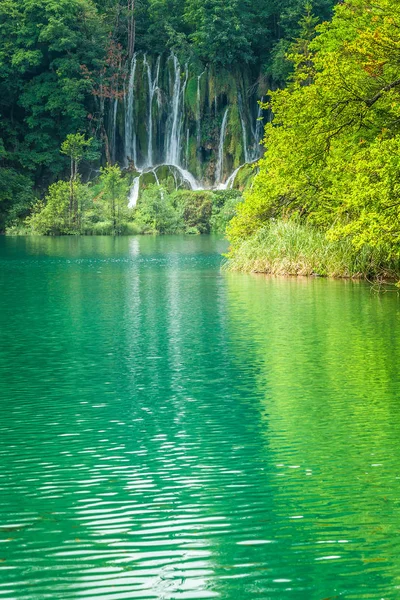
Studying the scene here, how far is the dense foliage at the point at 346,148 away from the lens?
18656mm

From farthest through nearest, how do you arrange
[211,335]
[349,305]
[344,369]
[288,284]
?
[288,284] → [349,305] → [211,335] → [344,369]

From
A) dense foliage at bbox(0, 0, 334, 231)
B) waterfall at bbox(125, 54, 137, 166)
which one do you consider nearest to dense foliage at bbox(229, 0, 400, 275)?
dense foliage at bbox(0, 0, 334, 231)

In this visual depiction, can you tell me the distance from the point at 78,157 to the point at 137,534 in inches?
2513

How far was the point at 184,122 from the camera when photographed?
73062 millimetres

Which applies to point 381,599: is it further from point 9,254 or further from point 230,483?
point 9,254

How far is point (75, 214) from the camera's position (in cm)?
6375

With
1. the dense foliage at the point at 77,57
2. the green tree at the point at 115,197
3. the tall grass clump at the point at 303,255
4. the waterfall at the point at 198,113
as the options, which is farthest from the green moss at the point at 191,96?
the tall grass clump at the point at 303,255

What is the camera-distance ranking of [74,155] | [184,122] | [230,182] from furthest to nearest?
1. [230,182]
2. [184,122]
3. [74,155]

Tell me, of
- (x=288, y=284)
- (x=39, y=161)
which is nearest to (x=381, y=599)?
(x=288, y=284)

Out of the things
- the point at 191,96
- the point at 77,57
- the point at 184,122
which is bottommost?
the point at 184,122

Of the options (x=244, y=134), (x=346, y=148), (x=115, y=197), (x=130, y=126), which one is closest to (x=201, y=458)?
(x=346, y=148)

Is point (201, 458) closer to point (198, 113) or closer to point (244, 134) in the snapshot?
point (198, 113)

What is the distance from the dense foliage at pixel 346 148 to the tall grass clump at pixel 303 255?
17 cm

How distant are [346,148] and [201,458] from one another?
657 inches
